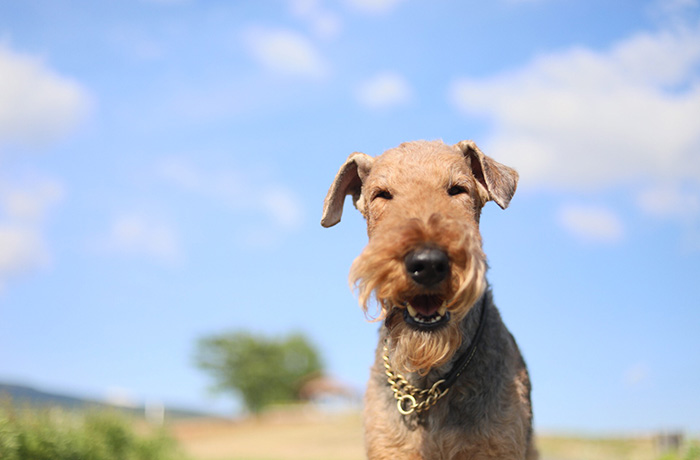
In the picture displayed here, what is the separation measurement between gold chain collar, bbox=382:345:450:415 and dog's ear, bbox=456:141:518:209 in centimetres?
154

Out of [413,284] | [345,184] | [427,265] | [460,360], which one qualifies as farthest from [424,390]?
[345,184]

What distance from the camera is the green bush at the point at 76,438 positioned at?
326 inches

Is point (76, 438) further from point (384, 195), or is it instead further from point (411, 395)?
point (384, 195)

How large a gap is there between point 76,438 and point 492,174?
8.60 meters

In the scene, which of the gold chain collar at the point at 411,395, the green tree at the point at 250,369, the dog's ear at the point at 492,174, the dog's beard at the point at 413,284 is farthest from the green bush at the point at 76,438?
the green tree at the point at 250,369

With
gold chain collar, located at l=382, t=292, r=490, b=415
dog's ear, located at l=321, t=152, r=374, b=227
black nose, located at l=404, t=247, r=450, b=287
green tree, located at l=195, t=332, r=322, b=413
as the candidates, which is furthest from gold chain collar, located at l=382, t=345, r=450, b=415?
green tree, located at l=195, t=332, r=322, b=413

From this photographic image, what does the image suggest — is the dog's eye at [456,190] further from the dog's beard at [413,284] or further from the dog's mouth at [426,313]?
the dog's mouth at [426,313]

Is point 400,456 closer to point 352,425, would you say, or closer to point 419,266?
point 419,266

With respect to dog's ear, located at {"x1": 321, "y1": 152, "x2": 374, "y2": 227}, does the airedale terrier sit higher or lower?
lower

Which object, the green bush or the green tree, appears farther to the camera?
the green tree

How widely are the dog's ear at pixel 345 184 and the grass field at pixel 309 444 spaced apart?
6109mm

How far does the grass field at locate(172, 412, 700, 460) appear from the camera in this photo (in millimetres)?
16438

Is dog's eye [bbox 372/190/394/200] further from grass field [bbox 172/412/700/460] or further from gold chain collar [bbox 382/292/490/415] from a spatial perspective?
grass field [bbox 172/412/700/460]

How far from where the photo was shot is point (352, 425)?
110ft
